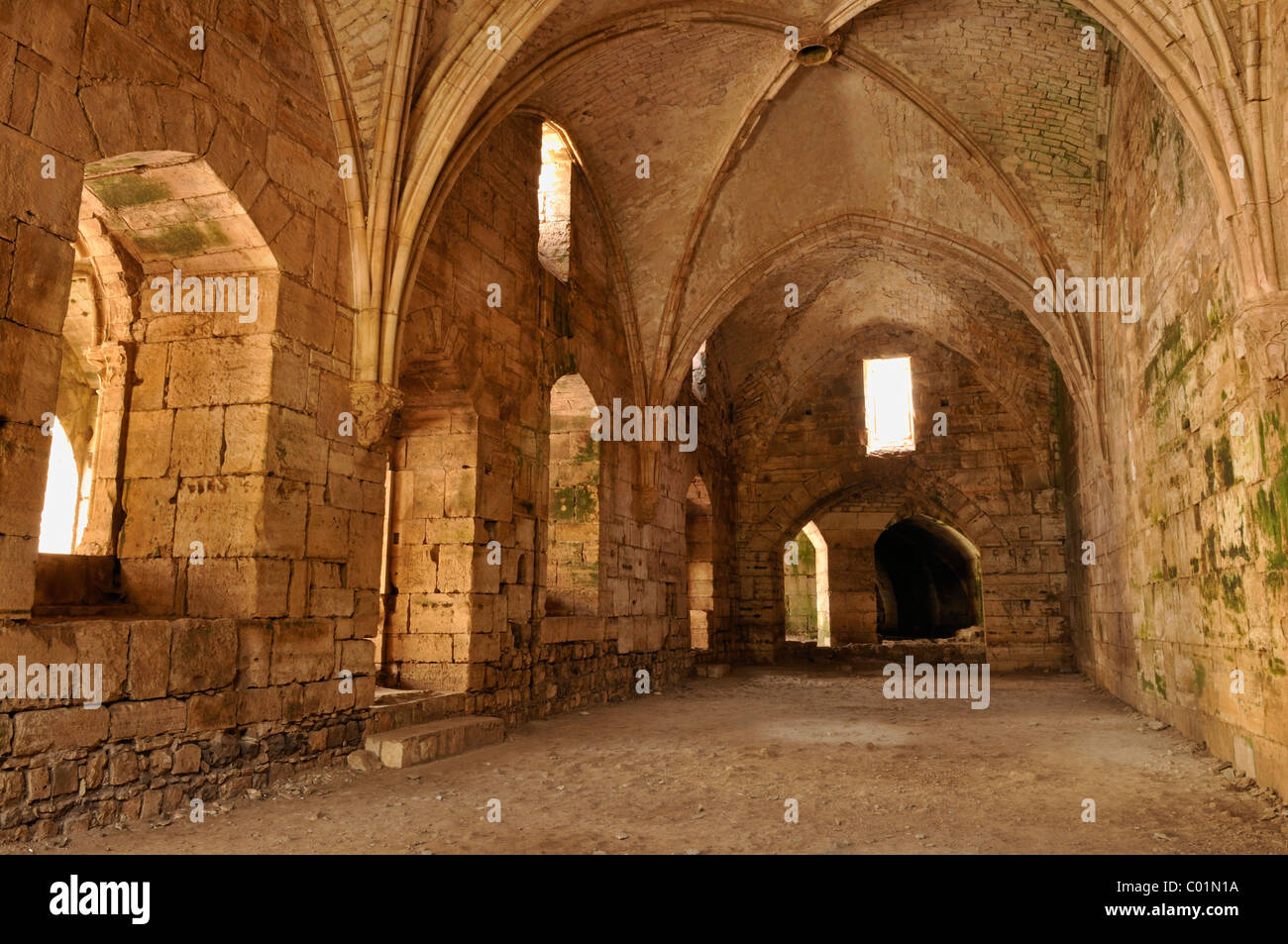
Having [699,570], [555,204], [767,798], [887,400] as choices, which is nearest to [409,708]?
[767,798]

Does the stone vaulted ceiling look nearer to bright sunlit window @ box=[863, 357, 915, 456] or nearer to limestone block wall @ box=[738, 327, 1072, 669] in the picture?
limestone block wall @ box=[738, 327, 1072, 669]

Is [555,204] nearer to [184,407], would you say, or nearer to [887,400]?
[184,407]

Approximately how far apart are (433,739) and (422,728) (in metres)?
0.22

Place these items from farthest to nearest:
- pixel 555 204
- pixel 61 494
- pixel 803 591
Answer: pixel 803 591
pixel 61 494
pixel 555 204

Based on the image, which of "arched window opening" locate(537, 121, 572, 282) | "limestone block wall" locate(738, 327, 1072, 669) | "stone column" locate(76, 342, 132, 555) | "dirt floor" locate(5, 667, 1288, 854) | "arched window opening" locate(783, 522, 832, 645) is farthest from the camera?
"arched window opening" locate(783, 522, 832, 645)

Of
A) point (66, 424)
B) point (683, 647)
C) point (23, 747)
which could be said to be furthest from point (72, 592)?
point (683, 647)

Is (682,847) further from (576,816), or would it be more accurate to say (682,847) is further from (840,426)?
(840,426)

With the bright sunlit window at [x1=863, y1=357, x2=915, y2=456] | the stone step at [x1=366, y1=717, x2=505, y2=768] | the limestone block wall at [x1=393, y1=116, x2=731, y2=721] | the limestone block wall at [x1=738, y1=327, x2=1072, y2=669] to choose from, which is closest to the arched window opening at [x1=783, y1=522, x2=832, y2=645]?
the limestone block wall at [x1=738, y1=327, x2=1072, y2=669]

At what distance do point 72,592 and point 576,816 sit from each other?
2.84 meters

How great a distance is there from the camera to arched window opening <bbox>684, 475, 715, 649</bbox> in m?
13.4

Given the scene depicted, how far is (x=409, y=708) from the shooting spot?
19.1ft

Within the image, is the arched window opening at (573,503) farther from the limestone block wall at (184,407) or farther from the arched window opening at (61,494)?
the arched window opening at (61,494)

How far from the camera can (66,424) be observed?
9742 millimetres

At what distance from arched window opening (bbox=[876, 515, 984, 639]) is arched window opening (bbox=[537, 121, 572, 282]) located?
46.0 feet
